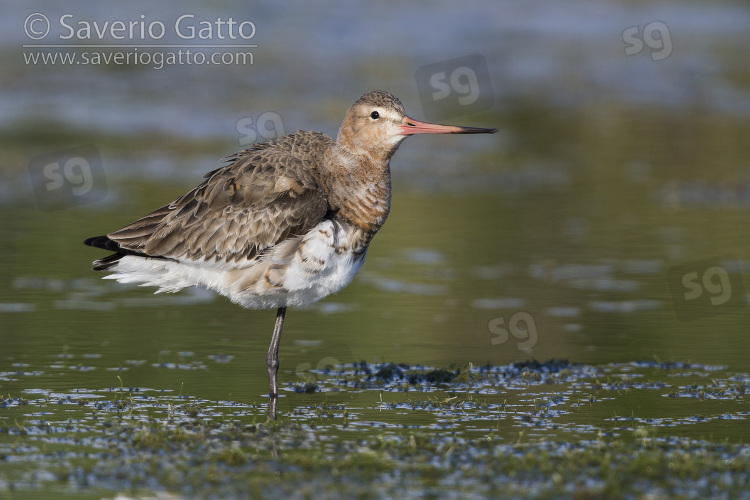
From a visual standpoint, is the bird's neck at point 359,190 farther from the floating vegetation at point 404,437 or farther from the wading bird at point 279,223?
the floating vegetation at point 404,437

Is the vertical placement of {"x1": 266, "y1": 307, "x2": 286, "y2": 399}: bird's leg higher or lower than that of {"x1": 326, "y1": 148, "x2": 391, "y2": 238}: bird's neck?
lower

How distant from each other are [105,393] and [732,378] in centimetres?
444

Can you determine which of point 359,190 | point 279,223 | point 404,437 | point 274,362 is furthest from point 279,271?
point 404,437

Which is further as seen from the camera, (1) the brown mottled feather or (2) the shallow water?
(1) the brown mottled feather

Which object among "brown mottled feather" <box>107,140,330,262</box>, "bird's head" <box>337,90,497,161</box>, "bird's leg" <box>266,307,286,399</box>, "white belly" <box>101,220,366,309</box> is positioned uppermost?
"bird's head" <box>337,90,497,161</box>

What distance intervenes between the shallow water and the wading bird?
75 cm

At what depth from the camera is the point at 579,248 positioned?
13.7 m

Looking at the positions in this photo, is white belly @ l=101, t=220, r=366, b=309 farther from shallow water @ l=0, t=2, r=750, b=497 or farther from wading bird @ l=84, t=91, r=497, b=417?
shallow water @ l=0, t=2, r=750, b=497

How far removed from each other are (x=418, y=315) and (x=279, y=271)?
2738 millimetres

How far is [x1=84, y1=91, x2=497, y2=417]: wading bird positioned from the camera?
8562 mm

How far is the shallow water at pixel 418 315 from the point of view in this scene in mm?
7184

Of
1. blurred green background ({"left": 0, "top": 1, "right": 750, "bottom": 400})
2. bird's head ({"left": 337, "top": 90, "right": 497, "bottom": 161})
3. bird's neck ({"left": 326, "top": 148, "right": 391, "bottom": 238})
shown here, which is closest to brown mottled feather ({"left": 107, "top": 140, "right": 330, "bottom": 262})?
bird's neck ({"left": 326, "top": 148, "right": 391, "bottom": 238})

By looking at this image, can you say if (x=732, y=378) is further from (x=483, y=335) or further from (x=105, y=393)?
(x=105, y=393)

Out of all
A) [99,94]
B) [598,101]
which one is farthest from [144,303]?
[598,101]
